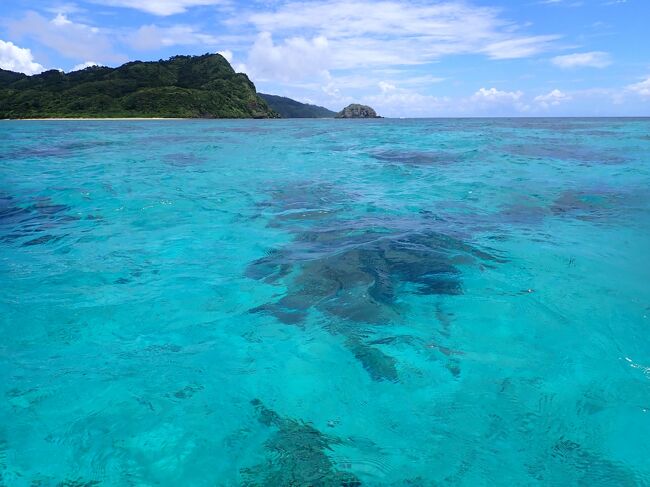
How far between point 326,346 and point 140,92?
5004 inches

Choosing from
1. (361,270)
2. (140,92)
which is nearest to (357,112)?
(140,92)

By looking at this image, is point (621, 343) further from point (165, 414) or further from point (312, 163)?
point (312, 163)

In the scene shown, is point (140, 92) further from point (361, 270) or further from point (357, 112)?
point (361, 270)

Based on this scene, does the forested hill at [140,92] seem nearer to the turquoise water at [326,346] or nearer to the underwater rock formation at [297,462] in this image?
the turquoise water at [326,346]

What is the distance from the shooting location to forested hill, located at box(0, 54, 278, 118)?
104231 mm

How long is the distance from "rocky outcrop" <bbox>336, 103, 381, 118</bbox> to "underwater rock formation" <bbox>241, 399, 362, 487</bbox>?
17239 centimetres

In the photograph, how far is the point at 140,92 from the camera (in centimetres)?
11488

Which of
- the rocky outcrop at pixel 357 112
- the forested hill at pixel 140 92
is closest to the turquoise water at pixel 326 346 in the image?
the forested hill at pixel 140 92

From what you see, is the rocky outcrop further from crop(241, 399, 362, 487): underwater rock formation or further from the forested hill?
crop(241, 399, 362, 487): underwater rock formation

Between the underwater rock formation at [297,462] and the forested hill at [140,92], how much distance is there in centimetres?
10950

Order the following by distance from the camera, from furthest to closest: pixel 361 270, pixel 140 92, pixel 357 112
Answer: pixel 357 112 < pixel 140 92 < pixel 361 270

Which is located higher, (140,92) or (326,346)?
(140,92)

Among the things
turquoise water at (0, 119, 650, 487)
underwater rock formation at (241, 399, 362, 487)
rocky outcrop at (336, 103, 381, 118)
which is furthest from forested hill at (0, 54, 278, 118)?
underwater rock formation at (241, 399, 362, 487)

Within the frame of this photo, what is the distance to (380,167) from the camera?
798 inches
